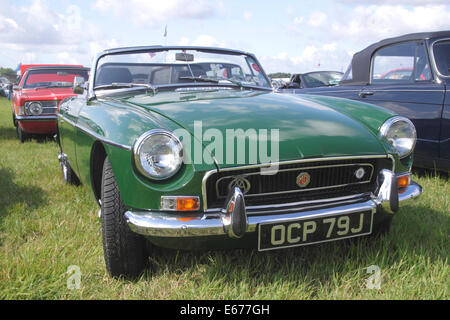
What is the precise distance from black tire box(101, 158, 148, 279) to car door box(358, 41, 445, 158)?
2.84m

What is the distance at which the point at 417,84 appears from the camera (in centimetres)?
383

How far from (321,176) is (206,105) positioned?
748 mm

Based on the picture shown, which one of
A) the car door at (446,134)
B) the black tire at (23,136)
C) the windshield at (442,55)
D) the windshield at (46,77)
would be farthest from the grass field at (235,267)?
the windshield at (46,77)

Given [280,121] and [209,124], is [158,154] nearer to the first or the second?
[209,124]

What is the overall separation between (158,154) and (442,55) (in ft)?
10.6

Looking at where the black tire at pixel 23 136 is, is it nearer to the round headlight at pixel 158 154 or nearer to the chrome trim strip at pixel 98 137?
the chrome trim strip at pixel 98 137

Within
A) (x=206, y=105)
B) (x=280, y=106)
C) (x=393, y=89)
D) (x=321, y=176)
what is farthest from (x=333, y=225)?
(x=393, y=89)

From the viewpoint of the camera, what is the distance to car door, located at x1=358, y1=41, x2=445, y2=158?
11.8ft

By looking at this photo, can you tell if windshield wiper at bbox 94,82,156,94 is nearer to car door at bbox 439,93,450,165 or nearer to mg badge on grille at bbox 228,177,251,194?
mg badge on grille at bbox 228,177,251,194

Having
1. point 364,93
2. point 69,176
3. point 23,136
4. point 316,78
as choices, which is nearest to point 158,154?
point 69,176

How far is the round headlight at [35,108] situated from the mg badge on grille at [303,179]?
18.7 ft

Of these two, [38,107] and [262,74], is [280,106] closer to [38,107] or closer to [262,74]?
[262,74]
